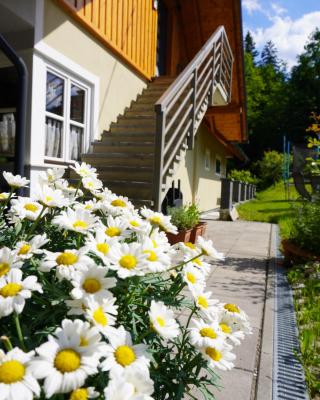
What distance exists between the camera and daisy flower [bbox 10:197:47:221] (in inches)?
52.3

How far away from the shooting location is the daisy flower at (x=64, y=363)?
0.72 meters

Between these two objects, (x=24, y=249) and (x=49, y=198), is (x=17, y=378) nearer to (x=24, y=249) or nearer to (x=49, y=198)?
(x=24, y=249)

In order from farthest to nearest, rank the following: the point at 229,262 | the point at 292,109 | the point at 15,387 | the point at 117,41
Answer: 1. the point at 292,109
2. the point at 117,41
3. the point at 229,262
4. the point at 15,387

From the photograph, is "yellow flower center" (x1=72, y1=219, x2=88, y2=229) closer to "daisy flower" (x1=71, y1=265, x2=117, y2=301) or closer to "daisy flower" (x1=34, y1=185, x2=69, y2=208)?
"daisy flower" (x1=34, y1=185, x2=69, y2=208)

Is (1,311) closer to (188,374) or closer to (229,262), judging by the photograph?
(188,374)

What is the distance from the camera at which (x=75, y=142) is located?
5789mm

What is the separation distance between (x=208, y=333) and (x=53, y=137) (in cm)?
473

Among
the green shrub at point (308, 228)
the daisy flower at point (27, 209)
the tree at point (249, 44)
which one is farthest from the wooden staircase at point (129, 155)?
the tree at point (249, 44)

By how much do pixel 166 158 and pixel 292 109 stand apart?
129 ft

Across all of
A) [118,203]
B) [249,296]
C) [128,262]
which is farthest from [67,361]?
Answer: [249,296]

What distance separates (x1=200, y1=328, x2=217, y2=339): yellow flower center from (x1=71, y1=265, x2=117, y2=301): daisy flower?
34 cm

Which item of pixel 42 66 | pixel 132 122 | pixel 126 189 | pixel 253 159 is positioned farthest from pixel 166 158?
pixel 253 159

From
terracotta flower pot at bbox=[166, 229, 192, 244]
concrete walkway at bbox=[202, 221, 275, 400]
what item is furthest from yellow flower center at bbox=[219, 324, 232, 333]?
terracotta flower pot at bbox=[166, 229, 192, 244]

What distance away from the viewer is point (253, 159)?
40781 millimetres
